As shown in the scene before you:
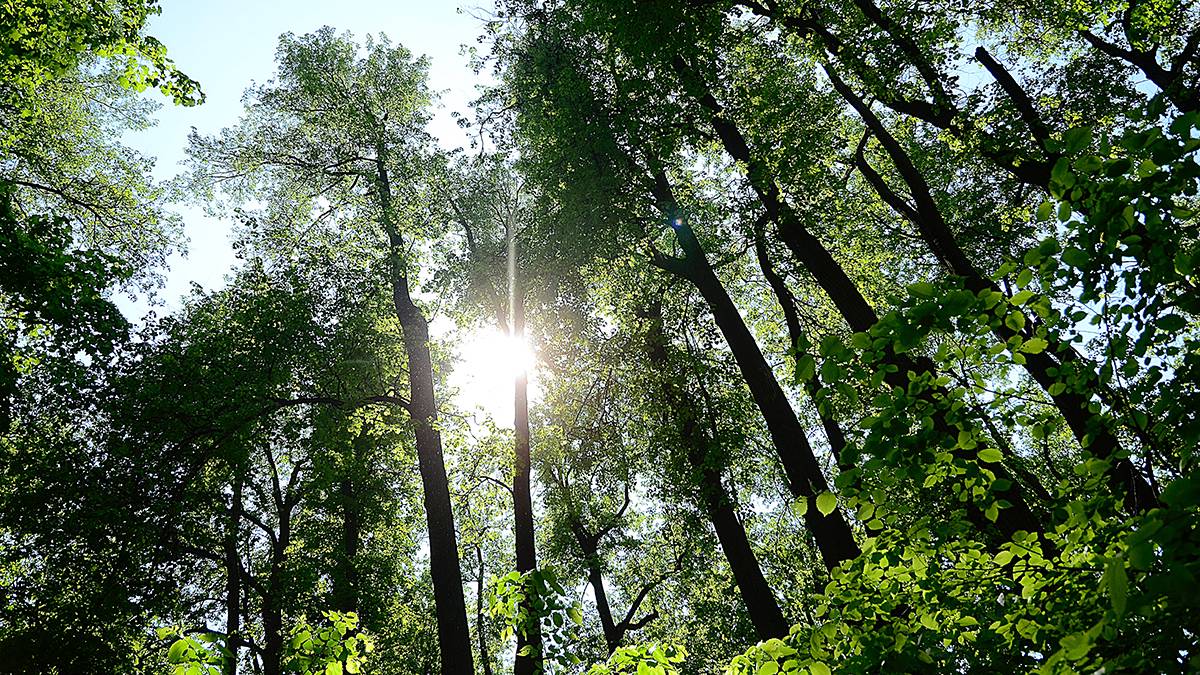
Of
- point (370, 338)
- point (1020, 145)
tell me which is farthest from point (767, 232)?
point (370, 338)

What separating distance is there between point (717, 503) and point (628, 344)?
3.13 m

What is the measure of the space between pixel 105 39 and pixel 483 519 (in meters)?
17.4

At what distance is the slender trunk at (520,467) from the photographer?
11211mm

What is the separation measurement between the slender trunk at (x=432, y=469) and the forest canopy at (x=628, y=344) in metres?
0.07

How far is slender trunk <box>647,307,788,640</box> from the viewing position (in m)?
10.3

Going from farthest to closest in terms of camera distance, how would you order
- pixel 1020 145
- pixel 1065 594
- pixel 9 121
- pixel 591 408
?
pixel 9 121, pixel 591 408, pixel 1020 145, pixel 1065 594

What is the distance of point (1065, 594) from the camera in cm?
250

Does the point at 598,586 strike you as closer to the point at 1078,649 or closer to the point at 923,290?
the point at 923,290

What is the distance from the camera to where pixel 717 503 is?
10938 millimetres

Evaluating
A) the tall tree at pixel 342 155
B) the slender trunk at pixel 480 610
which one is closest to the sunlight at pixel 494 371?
the tall tree at pixel 342 155

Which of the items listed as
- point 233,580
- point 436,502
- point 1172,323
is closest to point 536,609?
point 1172,323

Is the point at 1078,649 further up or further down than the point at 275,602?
further down

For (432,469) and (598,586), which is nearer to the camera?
(432,469)

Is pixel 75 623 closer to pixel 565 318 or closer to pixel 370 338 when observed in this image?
pixel 370 338
